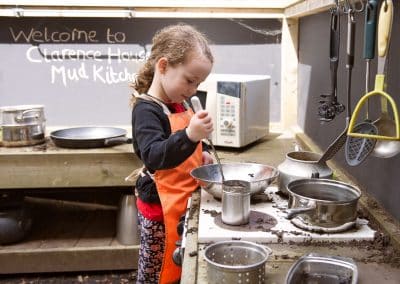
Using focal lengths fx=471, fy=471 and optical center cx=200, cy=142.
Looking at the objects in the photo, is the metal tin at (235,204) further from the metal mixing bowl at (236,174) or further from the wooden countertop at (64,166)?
the wooden countertop at (64,166)

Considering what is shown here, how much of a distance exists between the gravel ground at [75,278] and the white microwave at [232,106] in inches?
32.8

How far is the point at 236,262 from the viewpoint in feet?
3.00

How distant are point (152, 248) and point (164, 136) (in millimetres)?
395

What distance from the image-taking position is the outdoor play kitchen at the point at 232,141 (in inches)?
Answer: 40.2

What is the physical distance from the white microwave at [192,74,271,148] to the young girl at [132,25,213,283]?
48cm

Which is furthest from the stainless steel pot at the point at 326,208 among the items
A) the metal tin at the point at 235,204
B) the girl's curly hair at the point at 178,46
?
the girl's curly hair at the point at 178,46

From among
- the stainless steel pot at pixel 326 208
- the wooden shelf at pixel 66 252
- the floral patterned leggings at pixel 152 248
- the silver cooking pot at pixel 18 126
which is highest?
the silver cooking pot at pixel 18 126

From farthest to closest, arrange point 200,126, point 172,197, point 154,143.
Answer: point 172,197
point 154,143
point 200,126

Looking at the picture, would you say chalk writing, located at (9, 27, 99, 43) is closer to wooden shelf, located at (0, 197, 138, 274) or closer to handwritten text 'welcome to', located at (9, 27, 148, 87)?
handwritten text 'welcome to', located at (9, 27, 148, 87)

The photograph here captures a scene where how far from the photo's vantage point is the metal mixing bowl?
1.27m

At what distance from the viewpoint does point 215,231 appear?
1.08m

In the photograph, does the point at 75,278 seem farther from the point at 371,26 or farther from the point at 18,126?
the point at 371,26

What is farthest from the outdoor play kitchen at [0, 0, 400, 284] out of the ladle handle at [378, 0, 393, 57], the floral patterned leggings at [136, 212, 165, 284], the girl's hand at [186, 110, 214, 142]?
the floral patterned leggings at [136, 212, 165, 284]

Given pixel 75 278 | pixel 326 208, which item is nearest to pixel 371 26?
pixel 326 208
